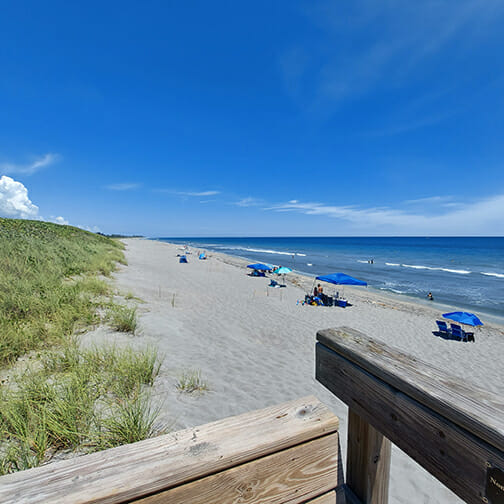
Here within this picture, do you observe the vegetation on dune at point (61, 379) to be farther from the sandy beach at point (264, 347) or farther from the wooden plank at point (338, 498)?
the wooden plank at point (338, 498)

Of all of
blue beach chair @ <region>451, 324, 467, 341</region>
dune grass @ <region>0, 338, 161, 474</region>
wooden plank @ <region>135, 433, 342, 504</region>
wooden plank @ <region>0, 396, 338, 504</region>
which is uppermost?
wooden plank @ <region>0, 396, 338, 504</region>

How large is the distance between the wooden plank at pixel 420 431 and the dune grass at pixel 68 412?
7.94ft

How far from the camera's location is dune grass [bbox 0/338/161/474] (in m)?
2.39

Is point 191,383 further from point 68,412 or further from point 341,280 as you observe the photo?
point 341,280

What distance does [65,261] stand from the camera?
34.3 feet

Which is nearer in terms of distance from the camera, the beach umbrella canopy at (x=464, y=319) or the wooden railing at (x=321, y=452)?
the wooden railing at (x=321, y=452)

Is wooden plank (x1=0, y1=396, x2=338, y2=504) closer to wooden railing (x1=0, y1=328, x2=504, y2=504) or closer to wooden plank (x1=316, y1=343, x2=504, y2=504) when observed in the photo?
wooden railing (x1=0, y1=328, x2=504, y2=504)

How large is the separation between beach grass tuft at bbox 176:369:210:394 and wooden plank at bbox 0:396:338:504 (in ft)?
11.8

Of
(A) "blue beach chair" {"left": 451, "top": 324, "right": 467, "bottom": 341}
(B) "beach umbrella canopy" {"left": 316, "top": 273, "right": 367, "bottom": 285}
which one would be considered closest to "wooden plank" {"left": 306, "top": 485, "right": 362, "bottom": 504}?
(A) "blue beach chair" {"left": 451, "top": 324, "right": 467, "bottom": 341}

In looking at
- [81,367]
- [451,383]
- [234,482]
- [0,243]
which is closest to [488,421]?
[451,383]

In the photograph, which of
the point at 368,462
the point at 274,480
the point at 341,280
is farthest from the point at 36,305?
the point at 341,280

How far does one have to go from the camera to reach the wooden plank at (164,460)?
70 cm

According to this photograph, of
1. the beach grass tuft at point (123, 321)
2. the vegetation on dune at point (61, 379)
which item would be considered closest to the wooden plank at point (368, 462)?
the vegetation on dune at point (61, 379)

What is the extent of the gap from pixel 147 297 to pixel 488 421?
10.3 m
